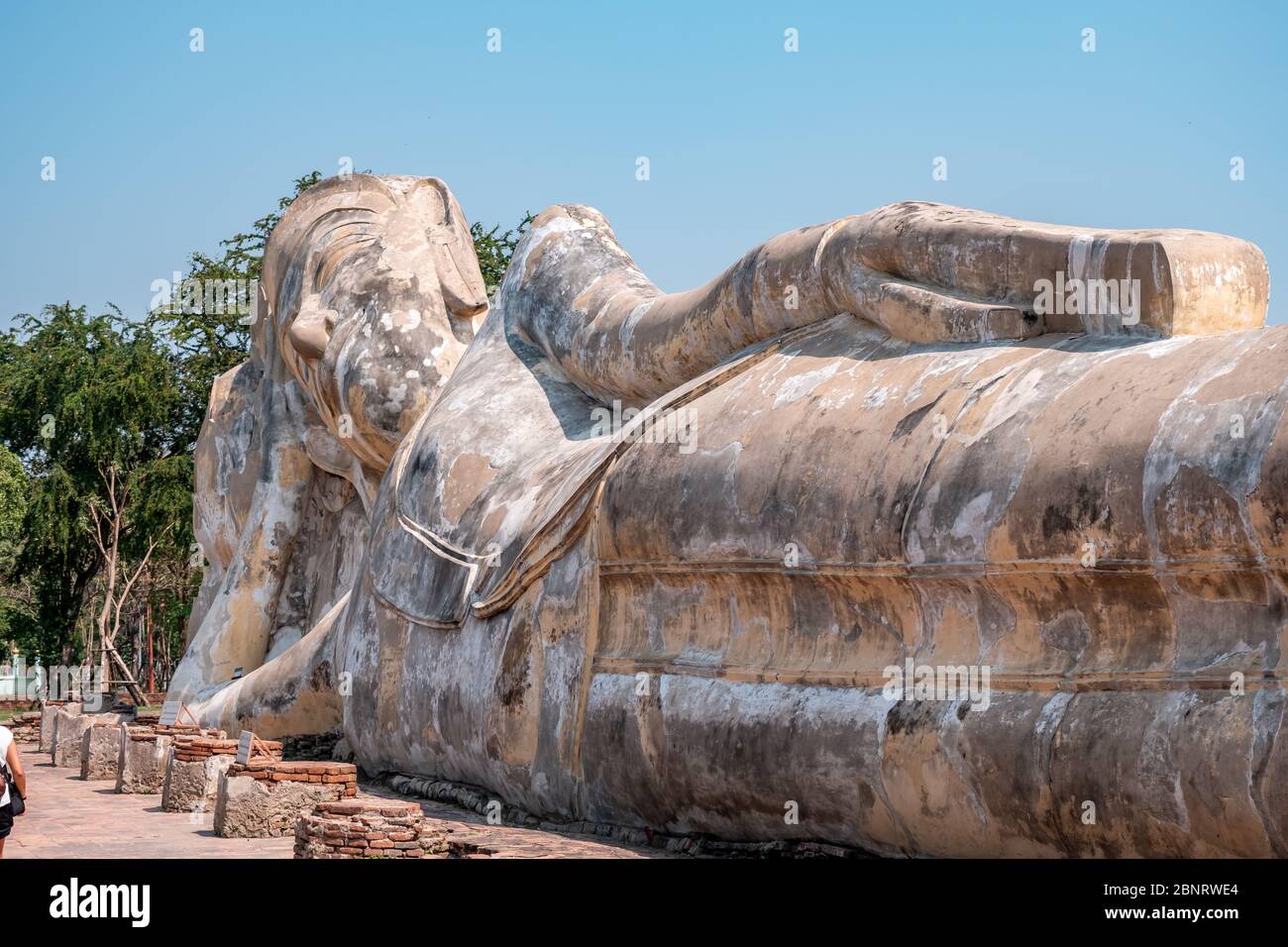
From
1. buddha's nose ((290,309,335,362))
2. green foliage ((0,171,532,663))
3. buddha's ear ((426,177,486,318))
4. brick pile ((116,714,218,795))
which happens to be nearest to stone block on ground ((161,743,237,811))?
brick pile ((116,714,218,795))

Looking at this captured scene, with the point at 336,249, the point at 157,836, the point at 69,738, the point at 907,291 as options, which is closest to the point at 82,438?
the point at 69,738

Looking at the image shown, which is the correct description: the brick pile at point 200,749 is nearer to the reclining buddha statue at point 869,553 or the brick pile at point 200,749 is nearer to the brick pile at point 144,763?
the reclining buddha statue at point 869,553

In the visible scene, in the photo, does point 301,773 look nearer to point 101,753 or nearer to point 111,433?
point 101,753

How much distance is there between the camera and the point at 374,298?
10523 millimetres

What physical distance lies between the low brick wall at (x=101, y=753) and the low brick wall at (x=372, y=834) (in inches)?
Answer: 205

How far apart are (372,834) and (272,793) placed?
5.59 feet

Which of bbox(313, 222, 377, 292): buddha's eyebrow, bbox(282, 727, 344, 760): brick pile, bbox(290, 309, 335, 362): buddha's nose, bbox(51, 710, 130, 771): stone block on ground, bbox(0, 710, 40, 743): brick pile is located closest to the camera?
bbox(282, 727, 344, 760): brick pile

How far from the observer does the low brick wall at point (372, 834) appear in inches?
259

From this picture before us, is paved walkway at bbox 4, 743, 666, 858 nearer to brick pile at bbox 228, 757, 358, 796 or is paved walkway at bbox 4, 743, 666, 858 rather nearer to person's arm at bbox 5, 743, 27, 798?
brick pile at bbox 228, 757, 358, 796

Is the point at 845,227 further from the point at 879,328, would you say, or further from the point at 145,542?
the point at 145,542

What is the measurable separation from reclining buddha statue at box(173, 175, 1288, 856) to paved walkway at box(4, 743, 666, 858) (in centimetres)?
31

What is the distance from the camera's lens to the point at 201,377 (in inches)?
869

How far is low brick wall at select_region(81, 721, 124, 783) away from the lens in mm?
11500

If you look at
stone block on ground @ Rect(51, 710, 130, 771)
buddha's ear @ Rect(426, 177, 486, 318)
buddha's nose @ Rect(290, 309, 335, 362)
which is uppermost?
buddha's ear @ Rect(426, 177, 486, 318)
